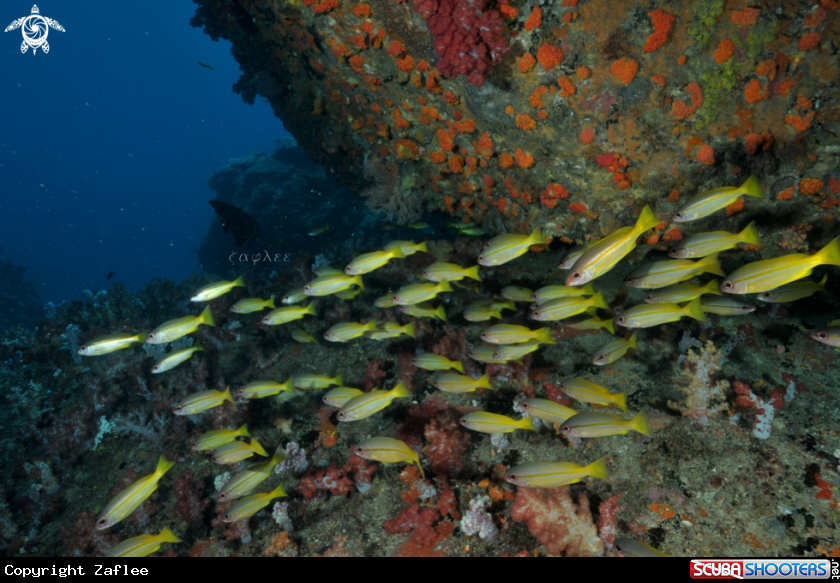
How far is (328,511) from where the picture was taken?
4395 mm

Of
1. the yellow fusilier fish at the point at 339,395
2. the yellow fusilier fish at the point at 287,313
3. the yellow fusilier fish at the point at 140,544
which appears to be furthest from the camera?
the yellow fusilier fish at the point at 287,313

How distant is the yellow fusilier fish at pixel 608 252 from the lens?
9.63ft

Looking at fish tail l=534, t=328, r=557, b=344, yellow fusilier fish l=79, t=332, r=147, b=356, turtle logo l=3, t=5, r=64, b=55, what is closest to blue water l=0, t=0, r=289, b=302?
turtle logo l=3, t=5, r=64, b=55

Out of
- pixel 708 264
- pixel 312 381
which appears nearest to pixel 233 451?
pixel 312 381

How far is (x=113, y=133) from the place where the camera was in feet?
523

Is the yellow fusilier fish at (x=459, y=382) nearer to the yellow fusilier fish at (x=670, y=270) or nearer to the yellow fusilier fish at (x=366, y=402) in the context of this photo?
the yellow fusilier fish at (x=366, y=402)

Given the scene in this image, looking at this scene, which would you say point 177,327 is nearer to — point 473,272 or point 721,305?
point 473,272

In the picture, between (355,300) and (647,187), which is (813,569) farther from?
(355,300)

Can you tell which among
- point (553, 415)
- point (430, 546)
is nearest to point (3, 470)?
point (430, 546)

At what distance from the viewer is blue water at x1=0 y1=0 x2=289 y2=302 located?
9769 centimetres

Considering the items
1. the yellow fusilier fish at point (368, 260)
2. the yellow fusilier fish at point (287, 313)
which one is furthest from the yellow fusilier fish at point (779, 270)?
the yellow fusilier fish at point (287, 313)

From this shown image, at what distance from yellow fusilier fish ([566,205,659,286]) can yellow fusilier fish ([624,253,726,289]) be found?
2.18 feet

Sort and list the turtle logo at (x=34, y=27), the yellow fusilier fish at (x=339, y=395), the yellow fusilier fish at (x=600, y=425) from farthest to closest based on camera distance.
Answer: the turtle logo at (x=34, y=27) < the yellow fusilier fish at (x=339, y=395) < the yellow fusilier fish at (x=600, y=425)

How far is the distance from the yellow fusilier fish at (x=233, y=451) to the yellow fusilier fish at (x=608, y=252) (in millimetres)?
3653
